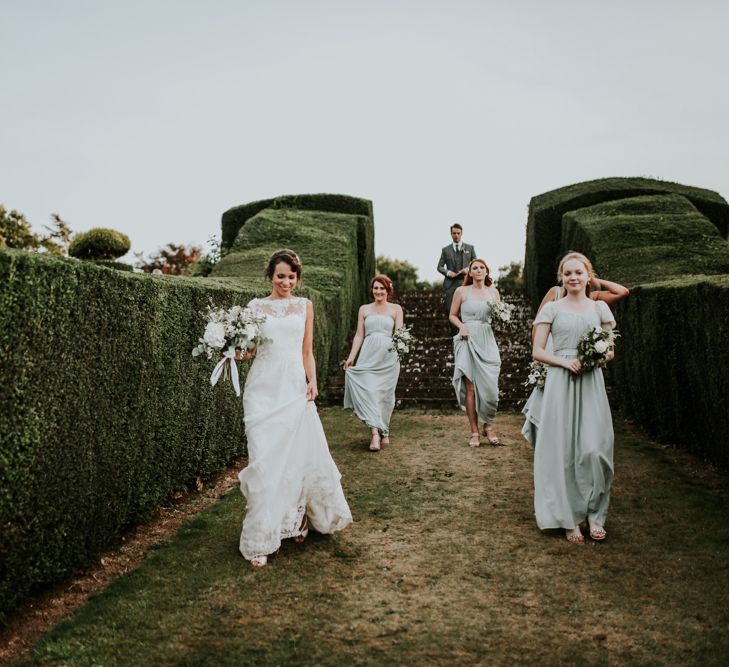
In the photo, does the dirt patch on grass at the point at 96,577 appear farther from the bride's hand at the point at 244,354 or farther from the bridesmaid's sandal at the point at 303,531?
the bride's hand at the point at 244,354

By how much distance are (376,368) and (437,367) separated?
4.93 meters

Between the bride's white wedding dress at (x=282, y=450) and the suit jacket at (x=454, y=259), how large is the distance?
8558 mm

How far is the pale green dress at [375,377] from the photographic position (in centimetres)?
913

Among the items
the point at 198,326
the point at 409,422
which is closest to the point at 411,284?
the point at 409,422

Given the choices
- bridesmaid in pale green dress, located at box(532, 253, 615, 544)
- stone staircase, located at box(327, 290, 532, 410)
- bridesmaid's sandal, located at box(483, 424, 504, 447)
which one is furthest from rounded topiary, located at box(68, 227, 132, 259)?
bridesmaid in pale green dress, located at box(532, 253, 615, 544)

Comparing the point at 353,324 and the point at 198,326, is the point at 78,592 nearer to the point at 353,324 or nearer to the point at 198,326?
the point at 198,326

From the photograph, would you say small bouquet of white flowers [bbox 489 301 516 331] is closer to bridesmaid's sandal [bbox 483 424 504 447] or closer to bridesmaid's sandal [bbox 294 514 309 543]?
bridesmaid's sandal [bbox 483 424 504 447]

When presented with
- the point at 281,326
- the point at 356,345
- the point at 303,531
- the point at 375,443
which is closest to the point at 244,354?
the point at 281,326

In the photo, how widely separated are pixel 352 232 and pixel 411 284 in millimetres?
23656

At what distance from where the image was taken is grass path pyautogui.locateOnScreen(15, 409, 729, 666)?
3.73 metres

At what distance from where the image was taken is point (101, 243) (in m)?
22.7

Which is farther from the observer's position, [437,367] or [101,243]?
[101,243]

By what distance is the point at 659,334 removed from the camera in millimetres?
8539

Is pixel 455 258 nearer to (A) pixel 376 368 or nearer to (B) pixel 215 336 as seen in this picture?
(A) pixel 376 368
